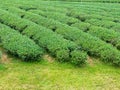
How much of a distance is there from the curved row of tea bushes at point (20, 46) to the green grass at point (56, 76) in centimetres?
40

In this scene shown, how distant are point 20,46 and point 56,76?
2.69 m

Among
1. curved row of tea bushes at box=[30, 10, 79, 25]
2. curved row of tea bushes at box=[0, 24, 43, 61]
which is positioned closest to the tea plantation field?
curved row of tea bushes at box=[0, 24, 43, 61]

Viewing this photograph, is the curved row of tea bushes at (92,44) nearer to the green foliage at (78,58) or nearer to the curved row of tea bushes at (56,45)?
the curved row of tea bushes at (56,45)

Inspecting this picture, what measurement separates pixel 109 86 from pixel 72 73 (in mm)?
2002

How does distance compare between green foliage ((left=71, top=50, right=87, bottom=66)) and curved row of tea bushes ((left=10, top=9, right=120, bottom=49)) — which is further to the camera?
curved row of tea bushes ((left=10, top=9, right=120, bottom=49))

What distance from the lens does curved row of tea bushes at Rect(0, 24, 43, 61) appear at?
55.0 feet

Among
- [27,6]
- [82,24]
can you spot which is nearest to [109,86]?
[82,24]

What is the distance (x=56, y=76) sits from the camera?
15828mm

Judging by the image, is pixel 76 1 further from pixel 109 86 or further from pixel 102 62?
pixel 109 86

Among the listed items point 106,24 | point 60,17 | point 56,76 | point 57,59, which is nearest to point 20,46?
point 57,59

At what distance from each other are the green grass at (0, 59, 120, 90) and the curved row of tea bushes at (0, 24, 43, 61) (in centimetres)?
40

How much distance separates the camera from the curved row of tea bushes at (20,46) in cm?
1677

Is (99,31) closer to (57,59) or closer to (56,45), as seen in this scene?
(56,45)

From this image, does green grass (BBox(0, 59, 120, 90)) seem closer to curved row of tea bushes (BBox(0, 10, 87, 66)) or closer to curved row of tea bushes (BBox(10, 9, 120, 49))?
curved row of tea bushes (BBox(0, 10, 87, 66))
